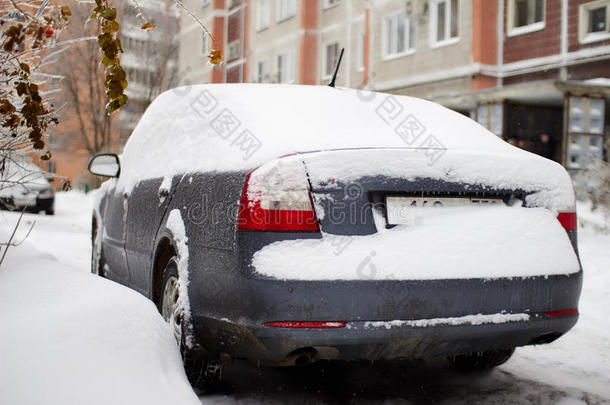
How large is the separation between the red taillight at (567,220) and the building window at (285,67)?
1011 inches

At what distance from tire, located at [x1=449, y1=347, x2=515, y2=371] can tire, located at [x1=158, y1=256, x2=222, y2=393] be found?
5.16ft

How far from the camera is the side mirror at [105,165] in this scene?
5.21 m

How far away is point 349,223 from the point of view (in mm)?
2768

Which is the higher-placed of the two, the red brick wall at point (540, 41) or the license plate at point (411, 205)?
the red brick wall at point (540, 41)

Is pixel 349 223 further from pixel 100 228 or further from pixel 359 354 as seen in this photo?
pixel 100 228

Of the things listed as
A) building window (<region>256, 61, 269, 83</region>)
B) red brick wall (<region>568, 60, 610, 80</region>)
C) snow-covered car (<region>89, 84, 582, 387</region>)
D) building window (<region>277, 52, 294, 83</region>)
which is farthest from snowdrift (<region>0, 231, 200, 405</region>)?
building window (<region>256, 61, 269, 83</region>)

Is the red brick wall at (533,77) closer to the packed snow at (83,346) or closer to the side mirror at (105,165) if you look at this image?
the side mirror at (105,165)

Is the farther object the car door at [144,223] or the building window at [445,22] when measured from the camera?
the building window at [445,22]

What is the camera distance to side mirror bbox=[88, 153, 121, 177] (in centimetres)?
521

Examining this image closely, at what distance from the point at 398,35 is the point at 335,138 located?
62.7 feet

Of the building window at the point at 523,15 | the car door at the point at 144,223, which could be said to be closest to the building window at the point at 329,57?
the building window at the point at 523,15

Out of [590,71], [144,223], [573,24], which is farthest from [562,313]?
[573,24]

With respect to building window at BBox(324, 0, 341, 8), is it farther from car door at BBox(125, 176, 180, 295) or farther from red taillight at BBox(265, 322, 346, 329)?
red taillight at BBox(265, 322, 346, 329)

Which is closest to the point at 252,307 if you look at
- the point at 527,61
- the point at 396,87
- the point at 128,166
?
the point at 128,166
